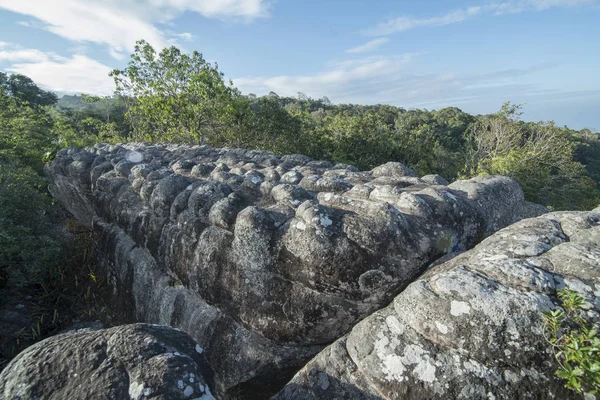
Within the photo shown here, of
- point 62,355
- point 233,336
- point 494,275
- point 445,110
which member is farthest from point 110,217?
point 445,110

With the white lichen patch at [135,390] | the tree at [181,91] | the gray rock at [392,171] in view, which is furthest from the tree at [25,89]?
the white lichen patch at [135,390]

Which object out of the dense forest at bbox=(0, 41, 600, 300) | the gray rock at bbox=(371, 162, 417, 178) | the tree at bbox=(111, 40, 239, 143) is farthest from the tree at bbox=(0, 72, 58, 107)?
the gray rock at bbox=(371, 162, 417, 178)

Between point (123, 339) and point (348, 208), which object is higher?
point (348, 208)

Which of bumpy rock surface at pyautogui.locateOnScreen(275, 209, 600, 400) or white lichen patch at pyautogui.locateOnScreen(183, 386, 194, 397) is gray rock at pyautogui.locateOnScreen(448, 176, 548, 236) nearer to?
bumpy rock surface at pyautogui.locateOnScreen(275, 209, 600, 400)

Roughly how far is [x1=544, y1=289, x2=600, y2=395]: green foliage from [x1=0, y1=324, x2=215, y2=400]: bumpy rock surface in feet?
8.85

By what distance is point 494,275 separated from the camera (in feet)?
9.87

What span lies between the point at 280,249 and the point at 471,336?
99.9 inches

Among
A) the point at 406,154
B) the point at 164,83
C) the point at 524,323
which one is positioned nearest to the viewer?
the point at 524,323

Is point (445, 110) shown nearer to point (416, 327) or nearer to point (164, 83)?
point (164, 83)

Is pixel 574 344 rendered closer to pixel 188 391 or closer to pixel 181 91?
pixel 188 391

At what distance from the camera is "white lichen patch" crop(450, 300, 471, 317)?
2.79 meters

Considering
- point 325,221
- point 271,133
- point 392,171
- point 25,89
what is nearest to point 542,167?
point 271,133

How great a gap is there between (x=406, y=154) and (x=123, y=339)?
2114 centimetres

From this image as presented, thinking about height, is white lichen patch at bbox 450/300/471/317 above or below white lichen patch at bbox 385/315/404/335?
above
